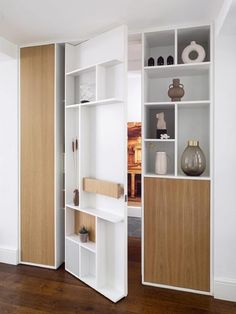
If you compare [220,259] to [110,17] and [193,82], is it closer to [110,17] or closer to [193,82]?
[193,82]

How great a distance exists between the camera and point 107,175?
9.12 ft

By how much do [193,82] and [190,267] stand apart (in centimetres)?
190

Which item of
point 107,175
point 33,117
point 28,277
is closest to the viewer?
point 107,175

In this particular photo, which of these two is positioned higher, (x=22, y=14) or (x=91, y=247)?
(x=22, y=14)

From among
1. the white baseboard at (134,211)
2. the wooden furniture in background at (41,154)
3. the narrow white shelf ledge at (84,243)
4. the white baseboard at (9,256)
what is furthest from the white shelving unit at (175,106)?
the white baseboard at (134,211)

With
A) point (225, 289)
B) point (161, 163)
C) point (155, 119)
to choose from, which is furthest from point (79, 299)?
point (155, 119)

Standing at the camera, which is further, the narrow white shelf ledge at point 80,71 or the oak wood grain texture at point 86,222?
the oak wood grain texture at point 86,222

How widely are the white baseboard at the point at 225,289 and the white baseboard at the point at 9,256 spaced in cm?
225

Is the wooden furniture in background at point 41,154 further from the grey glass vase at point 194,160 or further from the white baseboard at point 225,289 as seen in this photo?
the white baseboard at point 225,289

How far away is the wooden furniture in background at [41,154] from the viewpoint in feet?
10.3

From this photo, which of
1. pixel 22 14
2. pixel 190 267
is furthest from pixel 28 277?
pixel 22 14

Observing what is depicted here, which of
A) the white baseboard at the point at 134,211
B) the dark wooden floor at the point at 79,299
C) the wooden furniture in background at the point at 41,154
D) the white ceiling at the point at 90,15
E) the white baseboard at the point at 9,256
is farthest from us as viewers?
the white baseboard at the point at 134,211

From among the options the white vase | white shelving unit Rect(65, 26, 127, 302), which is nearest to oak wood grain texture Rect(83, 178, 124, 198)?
white shelving unit Rect(65, 26, 127, 302)

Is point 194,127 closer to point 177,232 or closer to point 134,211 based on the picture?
point 177,232
